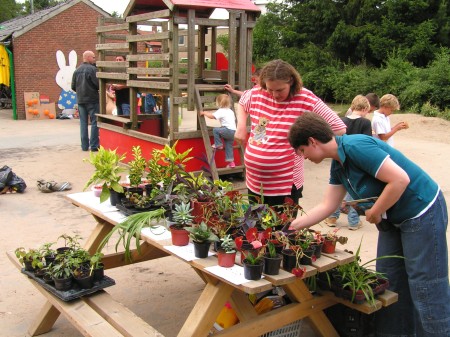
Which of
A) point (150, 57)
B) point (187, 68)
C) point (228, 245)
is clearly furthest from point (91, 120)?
point (228, 245)

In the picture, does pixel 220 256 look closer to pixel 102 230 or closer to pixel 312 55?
pixel 102 230

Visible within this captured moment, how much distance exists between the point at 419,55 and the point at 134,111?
19984mm

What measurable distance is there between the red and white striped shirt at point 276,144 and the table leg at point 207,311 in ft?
3.69

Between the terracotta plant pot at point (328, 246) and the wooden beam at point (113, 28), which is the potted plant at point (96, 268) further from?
the wooden beam at point (113, 28)

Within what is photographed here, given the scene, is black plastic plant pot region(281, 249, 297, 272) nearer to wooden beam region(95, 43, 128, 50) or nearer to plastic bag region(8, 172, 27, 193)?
plastic bag region(8, 172, 27, 193)

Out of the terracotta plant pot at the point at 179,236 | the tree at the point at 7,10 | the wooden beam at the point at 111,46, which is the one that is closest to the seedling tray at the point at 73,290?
the terracotta plant pot at the point at 179,236

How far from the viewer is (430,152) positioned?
1140 cm

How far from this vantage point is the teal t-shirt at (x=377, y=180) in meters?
2.66

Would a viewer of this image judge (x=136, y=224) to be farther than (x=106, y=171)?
No

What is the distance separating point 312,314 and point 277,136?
125cm

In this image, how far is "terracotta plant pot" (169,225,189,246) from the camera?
2.86 meters

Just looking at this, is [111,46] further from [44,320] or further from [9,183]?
[44,320]

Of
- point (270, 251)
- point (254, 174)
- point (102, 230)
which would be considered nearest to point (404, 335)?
point (270, 251)

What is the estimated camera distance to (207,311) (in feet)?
8.64
